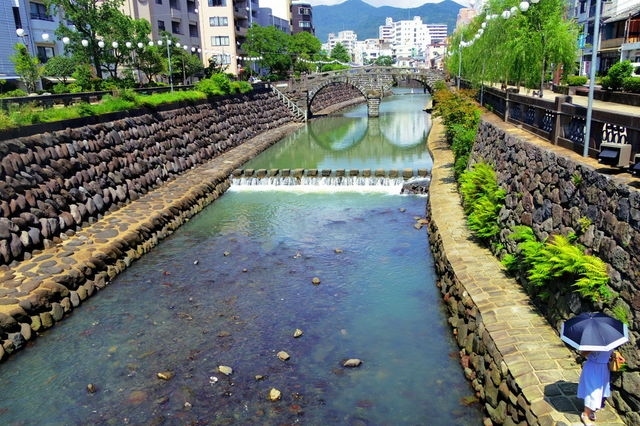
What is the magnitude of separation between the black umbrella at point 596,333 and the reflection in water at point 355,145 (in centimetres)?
2400

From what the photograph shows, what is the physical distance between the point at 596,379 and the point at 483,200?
838 cm

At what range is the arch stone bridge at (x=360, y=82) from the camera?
5653cm

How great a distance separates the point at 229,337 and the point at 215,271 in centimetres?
425

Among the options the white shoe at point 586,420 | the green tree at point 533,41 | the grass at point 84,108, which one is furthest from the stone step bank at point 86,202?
the green tree at point 533,41

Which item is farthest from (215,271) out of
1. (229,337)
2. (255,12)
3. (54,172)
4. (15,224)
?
(255,12)

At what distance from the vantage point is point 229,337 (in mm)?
12484

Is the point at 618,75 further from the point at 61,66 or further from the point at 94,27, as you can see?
the point at 61,66

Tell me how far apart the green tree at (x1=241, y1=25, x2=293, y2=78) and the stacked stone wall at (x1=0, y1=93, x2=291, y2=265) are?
1476 inches

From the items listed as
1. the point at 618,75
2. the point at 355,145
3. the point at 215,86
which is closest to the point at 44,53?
the point at 215,86

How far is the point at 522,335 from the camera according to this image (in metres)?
9.36

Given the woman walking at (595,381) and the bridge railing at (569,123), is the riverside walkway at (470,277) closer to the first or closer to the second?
the woman walking at (595,381)

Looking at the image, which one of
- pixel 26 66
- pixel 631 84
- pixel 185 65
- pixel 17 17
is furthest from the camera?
pixel 185 65

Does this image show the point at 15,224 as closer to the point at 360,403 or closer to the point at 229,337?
the point at 229,337

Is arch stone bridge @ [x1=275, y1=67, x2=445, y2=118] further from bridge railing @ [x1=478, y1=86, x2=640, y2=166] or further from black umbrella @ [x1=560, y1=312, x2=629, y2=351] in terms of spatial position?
black umbrella @ [x1=560, y1=312, x2=629, y2=351]
